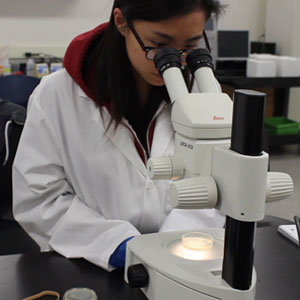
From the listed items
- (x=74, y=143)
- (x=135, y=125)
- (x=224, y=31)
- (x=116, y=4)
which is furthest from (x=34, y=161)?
(x=224, y=31)

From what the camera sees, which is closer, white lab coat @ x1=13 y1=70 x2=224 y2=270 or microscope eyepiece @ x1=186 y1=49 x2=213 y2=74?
microscope eyepiece @ x1=186 y1=49 x2=213 y2=74

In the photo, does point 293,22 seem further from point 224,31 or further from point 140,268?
point 140,268

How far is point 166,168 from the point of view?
0.58 meters

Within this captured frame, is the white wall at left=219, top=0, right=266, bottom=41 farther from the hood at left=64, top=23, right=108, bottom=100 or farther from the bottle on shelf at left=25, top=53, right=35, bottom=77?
the hood at left=64, top=23, right=108, bottom=100

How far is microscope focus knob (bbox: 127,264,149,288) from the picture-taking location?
2.15 feet

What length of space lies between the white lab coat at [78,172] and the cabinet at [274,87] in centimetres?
212

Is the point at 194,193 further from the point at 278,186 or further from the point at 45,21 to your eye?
the point at 45,21

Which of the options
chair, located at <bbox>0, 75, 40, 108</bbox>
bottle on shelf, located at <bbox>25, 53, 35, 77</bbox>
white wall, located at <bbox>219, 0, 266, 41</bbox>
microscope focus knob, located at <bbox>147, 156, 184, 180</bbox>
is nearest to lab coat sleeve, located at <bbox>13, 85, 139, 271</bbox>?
microscope focus knob, located at <bbox>147, 156, 184, 180</bbox>

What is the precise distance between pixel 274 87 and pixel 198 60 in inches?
119

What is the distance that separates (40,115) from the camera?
3.30 feet

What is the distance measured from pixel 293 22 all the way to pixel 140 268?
3.67 metres

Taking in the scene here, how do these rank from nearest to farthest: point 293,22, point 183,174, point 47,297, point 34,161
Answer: point 183,174 → point 47,297 → point 34,161 → point 293,22

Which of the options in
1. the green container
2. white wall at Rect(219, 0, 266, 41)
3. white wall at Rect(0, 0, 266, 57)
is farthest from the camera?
white wall at Rect(219, 0, 266, 41)

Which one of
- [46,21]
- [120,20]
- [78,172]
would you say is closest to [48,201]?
[78,172]
